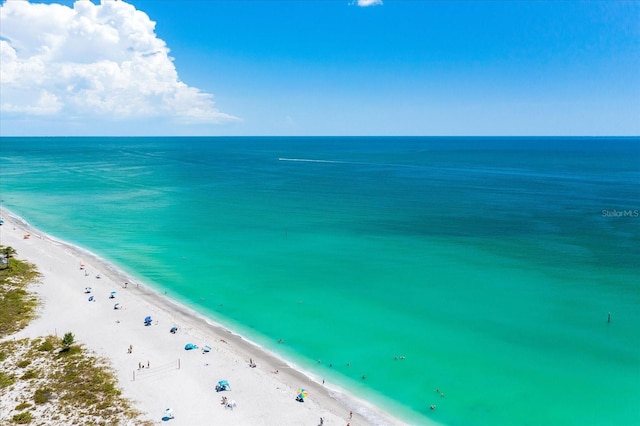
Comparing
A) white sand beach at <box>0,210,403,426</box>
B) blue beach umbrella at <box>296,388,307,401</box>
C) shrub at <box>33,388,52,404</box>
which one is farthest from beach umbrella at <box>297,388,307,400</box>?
shrub at <box>33,388,52,404</box>

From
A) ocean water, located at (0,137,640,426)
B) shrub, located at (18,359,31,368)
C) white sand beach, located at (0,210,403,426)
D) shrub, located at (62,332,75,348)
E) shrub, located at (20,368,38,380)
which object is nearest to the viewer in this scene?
white sand beach, located at (0,210,403,426)

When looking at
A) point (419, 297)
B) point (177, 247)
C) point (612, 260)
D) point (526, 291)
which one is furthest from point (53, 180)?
point (612, 260)

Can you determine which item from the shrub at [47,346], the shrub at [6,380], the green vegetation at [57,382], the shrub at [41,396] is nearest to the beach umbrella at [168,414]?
the green vegetation at [57,382]

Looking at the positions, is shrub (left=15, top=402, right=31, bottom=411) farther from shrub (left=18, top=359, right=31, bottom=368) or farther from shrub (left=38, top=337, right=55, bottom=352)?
shrub (left=38, top=337, right=55, bottom=352)

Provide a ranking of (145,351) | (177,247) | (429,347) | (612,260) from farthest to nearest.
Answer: (177,247) → (612,260) → (429,347) → (145,351)

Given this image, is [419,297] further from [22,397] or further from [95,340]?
[22,397]

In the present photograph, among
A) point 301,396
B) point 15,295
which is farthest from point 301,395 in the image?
point 15,295
